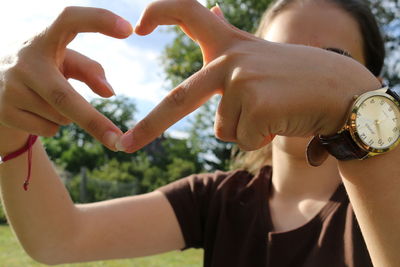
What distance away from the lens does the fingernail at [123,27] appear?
41.6 inches

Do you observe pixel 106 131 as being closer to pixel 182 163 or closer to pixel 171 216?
pixel 171 216

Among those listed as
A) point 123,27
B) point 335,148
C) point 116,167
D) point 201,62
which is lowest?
point 116,167

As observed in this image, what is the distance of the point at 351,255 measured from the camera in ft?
5.24

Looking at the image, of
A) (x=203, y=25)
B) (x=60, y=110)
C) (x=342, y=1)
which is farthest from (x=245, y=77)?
(x=342, y=1)

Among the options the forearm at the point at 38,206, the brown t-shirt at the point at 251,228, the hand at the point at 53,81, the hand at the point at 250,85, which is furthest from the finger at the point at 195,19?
the brown t-shirt at the point at 251,228

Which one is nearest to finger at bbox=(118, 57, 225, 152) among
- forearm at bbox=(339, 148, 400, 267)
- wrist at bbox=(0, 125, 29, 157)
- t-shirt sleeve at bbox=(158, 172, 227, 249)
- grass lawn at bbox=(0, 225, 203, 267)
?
forearm at bbox=(339, 148, 400, 267)

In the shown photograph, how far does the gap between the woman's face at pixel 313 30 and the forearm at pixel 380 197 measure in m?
0.59

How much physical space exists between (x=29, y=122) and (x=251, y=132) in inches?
27.4

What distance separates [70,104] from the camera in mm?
1080

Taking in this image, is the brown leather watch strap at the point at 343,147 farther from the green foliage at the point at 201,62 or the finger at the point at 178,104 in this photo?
the green foliage at the point at 201,62

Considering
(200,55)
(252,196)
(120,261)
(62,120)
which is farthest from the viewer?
(200,55)

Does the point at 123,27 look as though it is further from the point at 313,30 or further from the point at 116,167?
the point at 116,167

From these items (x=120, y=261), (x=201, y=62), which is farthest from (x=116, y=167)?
(x=120, y=261)

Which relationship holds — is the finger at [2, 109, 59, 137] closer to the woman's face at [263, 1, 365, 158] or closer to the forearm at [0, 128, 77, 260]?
the forearm at [0, 128, 77, 260]
